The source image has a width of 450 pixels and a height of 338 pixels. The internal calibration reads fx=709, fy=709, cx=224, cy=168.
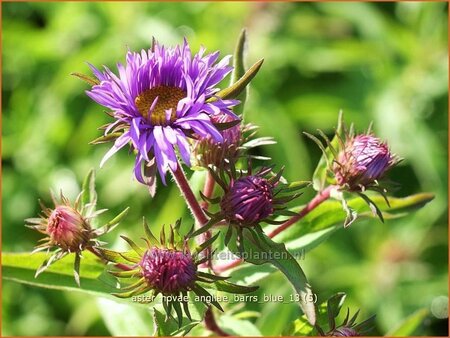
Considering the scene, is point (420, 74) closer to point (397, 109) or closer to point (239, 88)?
point (397, 109)

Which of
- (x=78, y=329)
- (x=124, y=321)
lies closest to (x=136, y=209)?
(x=78, y=329)

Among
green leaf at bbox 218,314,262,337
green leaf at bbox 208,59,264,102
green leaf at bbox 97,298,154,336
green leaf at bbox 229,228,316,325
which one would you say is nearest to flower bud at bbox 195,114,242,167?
green leaf at bbox 208,59,264,102

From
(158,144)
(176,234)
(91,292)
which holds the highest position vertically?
(158,144)

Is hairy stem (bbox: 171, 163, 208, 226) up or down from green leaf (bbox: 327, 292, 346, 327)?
up

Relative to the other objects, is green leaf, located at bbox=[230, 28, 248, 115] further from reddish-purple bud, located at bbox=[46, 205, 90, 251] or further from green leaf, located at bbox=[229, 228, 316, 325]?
reddish-purple bud, located at bbox=[46, 205, 90, 251]

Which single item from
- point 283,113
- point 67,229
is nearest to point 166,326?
point 67,229

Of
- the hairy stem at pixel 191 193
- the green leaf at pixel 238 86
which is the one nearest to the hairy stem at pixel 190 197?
the hairy stem at pixel 191 193
